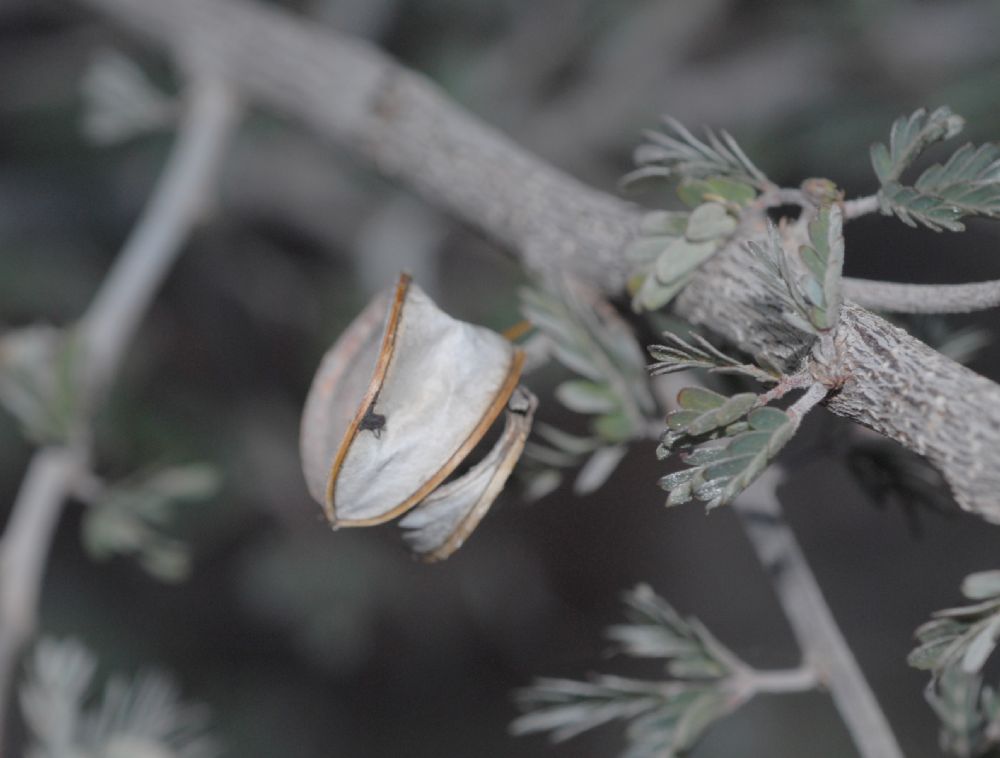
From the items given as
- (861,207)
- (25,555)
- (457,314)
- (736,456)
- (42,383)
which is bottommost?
(736,456)

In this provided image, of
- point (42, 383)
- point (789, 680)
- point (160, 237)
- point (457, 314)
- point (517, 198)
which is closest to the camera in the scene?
point (789, 680)

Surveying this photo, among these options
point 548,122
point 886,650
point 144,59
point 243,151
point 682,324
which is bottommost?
point 886,650

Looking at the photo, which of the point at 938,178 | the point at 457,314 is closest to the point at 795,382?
the point at 938,178

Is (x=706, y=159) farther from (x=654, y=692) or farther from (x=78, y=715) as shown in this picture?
(x=78, y=715)

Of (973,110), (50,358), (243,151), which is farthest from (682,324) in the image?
(243,151)

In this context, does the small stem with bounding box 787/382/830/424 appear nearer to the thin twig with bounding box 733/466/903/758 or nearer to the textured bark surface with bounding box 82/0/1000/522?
the textured bark surface with bounding box 82/0/1000/522

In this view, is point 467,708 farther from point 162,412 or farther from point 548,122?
point 548,122
